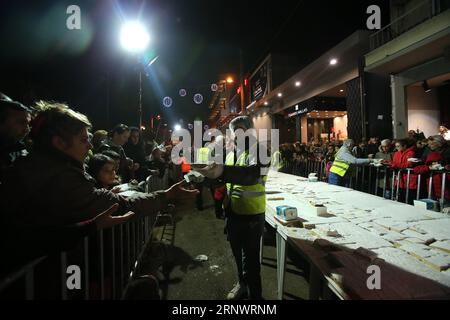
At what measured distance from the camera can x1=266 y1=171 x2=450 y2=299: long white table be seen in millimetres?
1703

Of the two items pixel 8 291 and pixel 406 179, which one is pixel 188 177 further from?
pixel 406 179

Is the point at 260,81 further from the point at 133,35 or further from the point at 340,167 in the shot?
the point at 133,35

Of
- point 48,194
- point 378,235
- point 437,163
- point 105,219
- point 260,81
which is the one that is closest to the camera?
point 48,194

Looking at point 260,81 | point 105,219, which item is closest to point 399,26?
point 260,81

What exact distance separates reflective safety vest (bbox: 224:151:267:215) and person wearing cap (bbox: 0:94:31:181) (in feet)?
6.90

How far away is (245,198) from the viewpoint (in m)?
2.59

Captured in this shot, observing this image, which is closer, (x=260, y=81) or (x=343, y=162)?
(x=343, y=162)

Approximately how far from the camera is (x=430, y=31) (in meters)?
7.44

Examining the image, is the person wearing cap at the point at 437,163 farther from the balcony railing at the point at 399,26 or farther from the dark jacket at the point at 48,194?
the dark jacket at the point at 48,194

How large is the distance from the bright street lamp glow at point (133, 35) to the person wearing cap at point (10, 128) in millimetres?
4259

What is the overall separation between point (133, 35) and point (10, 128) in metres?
4.49

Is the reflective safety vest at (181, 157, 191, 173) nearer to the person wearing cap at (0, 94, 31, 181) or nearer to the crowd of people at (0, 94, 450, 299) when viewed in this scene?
the crowd of people at (0, 94, 450, 299)

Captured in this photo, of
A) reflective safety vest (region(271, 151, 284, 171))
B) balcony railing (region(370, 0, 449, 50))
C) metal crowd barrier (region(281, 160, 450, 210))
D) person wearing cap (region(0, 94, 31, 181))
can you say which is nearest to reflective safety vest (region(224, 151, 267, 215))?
reflective safety vest (region(271, 151, 284, 171))

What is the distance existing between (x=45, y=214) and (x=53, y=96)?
5473 mm
